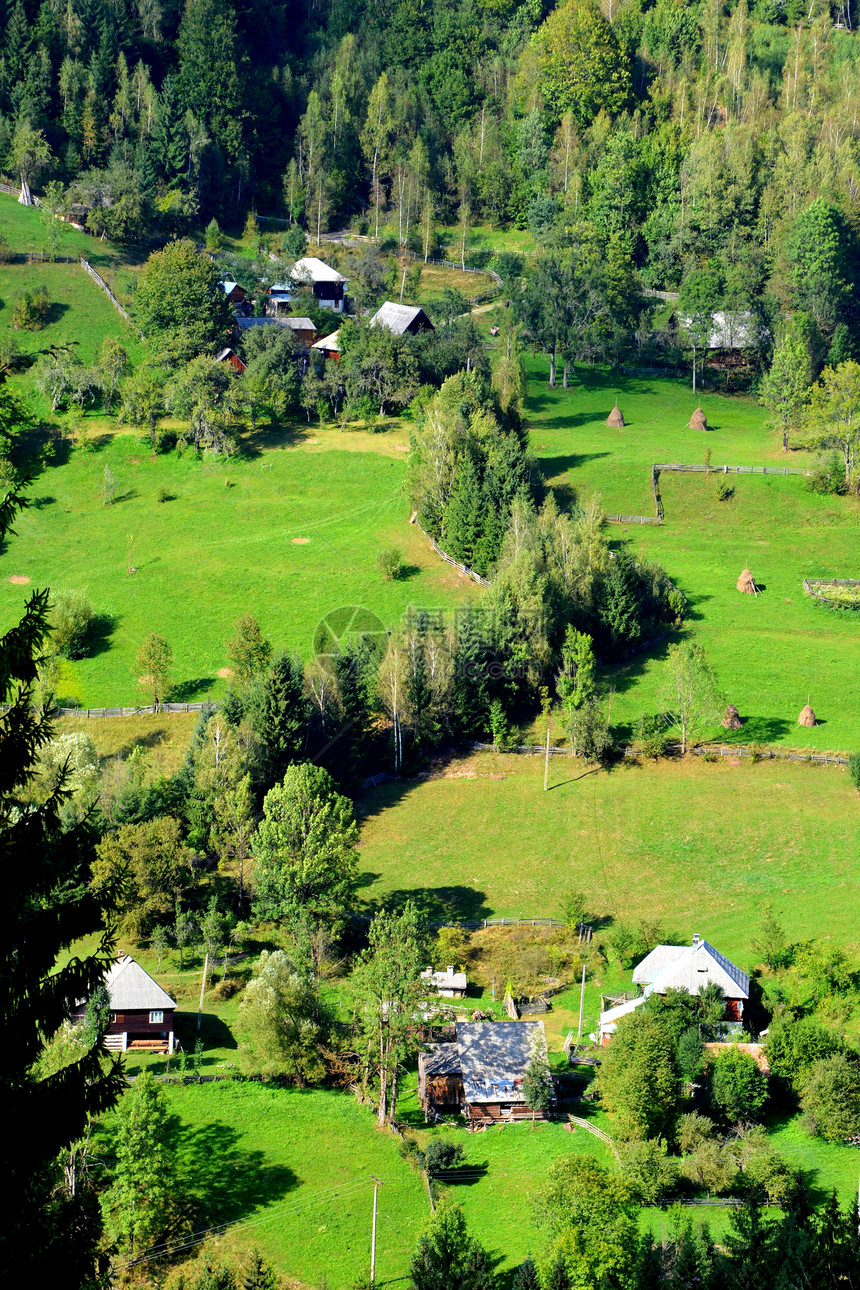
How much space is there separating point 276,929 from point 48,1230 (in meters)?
46.2

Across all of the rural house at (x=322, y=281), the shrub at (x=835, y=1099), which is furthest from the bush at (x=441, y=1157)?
the rural house at (x=322, y=281)

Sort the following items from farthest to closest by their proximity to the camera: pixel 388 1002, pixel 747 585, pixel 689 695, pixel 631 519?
pixel 631 519, pixel 747 585, pixel 689 695, pixel 388 1002

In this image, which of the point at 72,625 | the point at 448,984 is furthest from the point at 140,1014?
the point at 72,625

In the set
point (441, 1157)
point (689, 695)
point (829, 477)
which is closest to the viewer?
point (441, 1157)

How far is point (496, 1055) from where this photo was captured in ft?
167

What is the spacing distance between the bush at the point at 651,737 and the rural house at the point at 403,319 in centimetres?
5123

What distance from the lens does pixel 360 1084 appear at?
5103cm

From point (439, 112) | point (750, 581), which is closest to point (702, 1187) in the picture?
point (750, 581)

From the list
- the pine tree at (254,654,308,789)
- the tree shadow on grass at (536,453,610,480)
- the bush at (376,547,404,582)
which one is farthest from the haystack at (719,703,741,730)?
the tree shadow on grass at (536,453,610,480)

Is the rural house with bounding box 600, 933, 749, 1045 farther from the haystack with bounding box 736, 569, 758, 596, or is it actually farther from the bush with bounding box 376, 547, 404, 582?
the bush with bounding box 376, 547, 404, 582

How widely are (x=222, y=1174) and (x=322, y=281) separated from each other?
317ft

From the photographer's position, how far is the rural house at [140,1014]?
53.3 meters

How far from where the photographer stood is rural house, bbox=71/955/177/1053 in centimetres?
5331

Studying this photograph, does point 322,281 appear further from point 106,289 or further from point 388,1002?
point 388,1002
